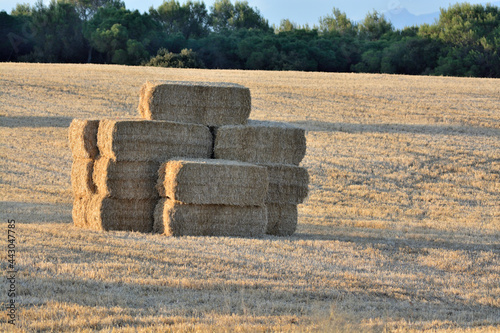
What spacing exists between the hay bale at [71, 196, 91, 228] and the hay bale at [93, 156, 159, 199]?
57 centimetres

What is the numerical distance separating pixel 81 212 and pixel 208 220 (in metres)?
2.31

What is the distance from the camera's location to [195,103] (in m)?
12.2

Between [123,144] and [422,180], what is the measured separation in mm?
9711

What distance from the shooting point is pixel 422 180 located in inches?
724

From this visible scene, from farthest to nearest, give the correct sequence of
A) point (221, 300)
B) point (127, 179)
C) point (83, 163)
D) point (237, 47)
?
point (237, 47), point (83, 163), point (127, 179), point (221, 300)

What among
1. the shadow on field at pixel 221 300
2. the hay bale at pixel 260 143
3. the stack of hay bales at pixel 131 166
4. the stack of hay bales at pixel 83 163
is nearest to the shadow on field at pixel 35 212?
the stack of hay bales at pixel 83 163

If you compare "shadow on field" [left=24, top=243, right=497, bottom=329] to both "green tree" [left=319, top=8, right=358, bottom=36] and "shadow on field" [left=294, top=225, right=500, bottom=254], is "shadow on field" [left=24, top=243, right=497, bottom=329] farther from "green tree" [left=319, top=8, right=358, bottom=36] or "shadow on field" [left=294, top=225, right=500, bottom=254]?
"green tree" [left=319, top=8, right=358, bottom=36]

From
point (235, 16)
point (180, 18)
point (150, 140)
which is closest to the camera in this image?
point (150, 140)

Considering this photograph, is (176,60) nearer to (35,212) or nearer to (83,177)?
(35,212)

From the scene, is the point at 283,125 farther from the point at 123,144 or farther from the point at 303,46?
the point at 303,46

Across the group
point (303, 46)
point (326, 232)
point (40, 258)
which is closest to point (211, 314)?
point (40, 258)

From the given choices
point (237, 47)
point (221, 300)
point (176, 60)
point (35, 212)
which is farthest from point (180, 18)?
point (221, 300)

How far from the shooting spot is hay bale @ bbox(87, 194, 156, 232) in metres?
11.2

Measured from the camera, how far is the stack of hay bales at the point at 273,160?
1184 centimetres
